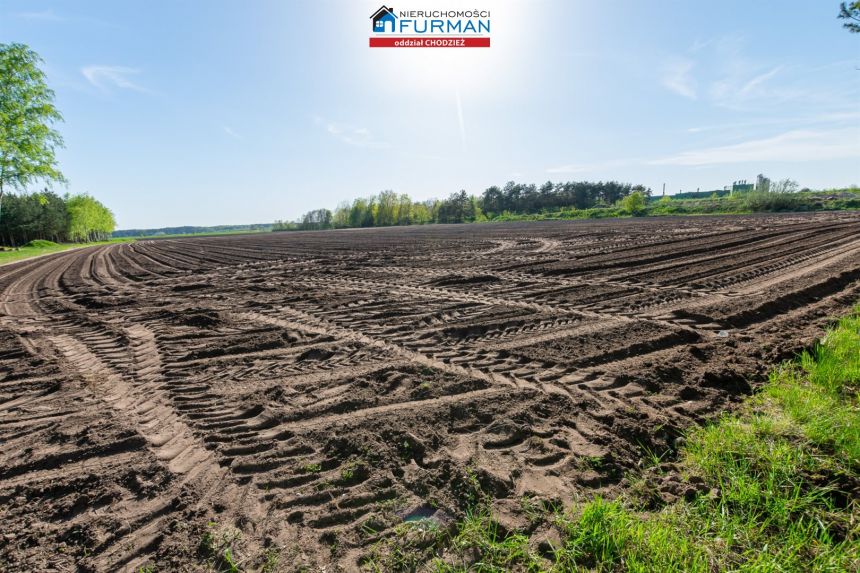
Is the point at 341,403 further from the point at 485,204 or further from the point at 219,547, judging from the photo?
the point at 485,204

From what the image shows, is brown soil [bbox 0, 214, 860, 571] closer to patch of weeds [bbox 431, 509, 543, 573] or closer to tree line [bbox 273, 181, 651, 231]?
patch of weeds [bbox 431, 509, 543, 573]

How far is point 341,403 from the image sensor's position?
404 cm

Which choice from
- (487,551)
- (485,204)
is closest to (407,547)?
(487,551)

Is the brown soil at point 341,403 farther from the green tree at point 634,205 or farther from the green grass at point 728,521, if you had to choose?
the green tree at point 634,205

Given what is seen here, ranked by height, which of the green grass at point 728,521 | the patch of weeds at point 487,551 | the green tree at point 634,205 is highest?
the green tree at point 634,205

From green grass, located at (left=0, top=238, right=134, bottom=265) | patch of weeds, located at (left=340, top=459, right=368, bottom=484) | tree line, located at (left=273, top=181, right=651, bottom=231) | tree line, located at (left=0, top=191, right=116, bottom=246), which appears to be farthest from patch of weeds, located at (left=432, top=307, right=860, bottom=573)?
tree line, located at (left=273, top=181, right=651, bottom=231)

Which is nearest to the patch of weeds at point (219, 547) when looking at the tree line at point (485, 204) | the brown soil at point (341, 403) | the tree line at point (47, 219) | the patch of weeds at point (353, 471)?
the brown soil at point (341, 403)

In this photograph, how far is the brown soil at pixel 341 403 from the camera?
2598 millimetres

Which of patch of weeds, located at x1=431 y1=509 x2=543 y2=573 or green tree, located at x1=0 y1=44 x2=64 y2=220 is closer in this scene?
patch of weeds, located at x1=431 y1=509 x2=543 y2=573

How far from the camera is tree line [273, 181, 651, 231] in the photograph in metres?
102

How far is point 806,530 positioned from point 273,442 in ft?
12.3

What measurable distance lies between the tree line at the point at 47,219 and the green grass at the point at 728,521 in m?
62.6

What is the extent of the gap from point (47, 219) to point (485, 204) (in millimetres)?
91850

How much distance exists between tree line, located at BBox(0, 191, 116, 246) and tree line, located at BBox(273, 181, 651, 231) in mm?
55016
